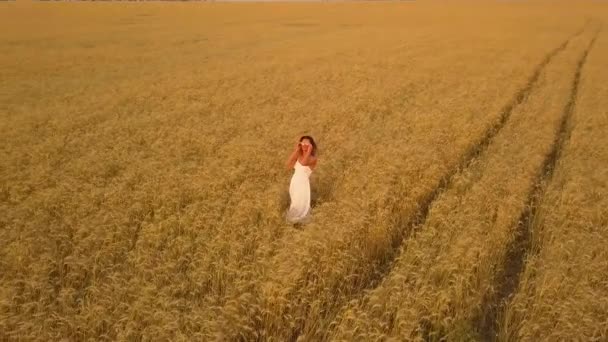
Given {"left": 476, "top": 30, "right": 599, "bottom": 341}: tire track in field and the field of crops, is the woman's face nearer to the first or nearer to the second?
the field of crops

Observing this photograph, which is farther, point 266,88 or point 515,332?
point 266,88

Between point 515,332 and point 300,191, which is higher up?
point 300,191

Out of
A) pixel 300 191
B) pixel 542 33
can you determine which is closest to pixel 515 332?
pixel 300 191

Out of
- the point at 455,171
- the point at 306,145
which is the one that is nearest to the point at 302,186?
the point at 306,145

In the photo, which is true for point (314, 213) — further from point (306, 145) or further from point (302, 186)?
point (306, 145)

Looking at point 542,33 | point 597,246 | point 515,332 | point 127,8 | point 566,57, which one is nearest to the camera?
point 515,332

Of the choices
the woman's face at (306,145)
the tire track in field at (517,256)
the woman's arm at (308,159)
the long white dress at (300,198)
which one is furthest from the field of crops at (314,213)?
the woman's face at (306,145)

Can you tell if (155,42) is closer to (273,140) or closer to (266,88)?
(266,88)

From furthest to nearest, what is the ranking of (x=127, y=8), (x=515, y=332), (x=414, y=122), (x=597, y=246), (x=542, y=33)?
(x=127, y=8)
(x=542, y=33)
(x=414, y=122)
(x=597, y=246)
(x=515, y=332)
